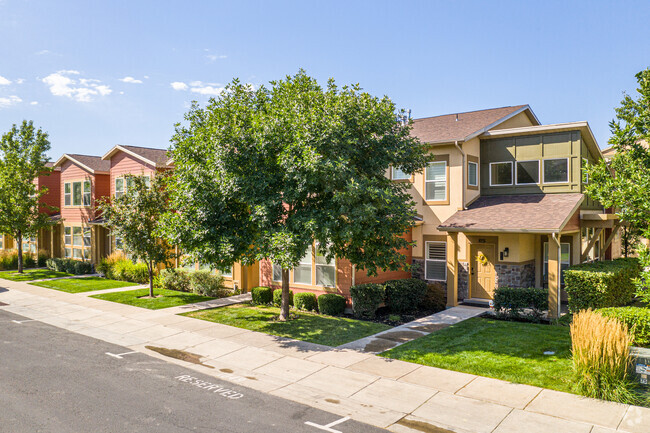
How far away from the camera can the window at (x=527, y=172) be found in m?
19.2

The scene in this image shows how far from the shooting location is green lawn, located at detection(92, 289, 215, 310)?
1914 centimetres

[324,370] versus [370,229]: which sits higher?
[370,229]

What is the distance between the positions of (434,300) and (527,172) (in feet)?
22.5

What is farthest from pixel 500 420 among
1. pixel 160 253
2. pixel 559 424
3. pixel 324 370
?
pixel 160 253

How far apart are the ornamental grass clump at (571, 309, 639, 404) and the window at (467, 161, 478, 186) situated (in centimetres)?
1099

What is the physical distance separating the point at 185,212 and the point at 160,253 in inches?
267

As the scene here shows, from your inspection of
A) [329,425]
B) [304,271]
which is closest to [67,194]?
[304,271]

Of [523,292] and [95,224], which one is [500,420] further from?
[95,224]

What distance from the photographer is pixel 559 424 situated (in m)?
7.96

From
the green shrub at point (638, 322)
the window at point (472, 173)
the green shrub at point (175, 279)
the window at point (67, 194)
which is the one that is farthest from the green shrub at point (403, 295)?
the window at point (67, 194)

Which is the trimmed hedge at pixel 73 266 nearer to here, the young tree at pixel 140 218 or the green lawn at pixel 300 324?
the young tree at pixel 140 218

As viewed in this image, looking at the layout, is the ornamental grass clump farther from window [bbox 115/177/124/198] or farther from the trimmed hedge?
the trimmed hedge

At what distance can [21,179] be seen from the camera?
28.1 metres

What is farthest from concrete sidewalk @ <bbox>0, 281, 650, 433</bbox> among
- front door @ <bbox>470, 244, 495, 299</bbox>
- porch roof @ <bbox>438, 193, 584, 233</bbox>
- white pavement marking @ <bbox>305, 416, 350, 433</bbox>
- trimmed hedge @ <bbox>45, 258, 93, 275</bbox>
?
trimmed hedge @ <bbox>45, 258, 93, 275</bbox>
